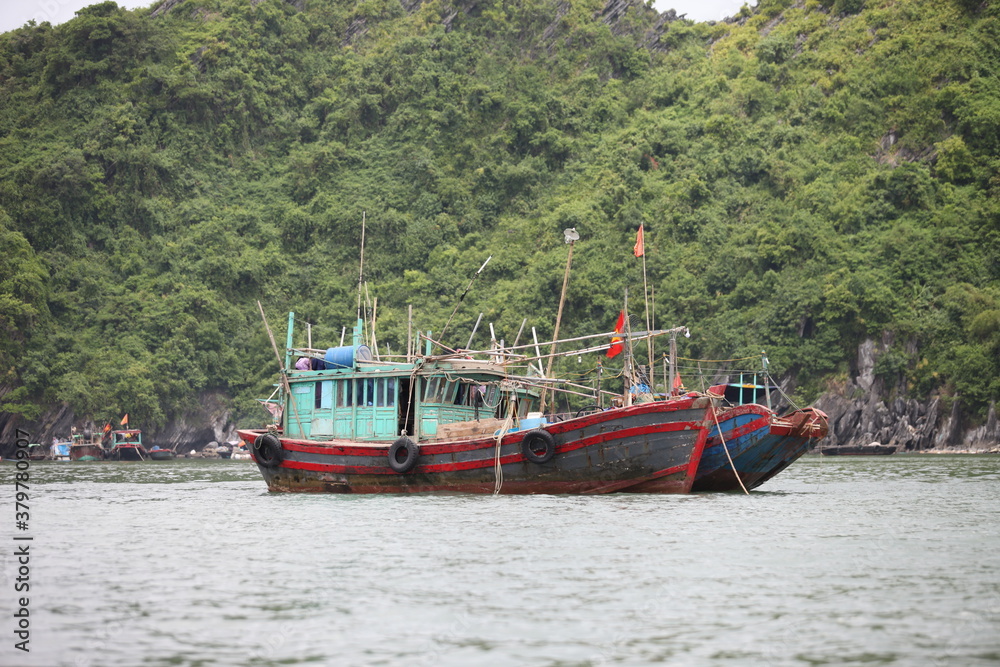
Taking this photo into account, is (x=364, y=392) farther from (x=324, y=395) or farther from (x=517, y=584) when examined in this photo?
(x=517, y=584)

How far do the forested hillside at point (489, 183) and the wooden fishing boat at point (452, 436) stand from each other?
3920cm

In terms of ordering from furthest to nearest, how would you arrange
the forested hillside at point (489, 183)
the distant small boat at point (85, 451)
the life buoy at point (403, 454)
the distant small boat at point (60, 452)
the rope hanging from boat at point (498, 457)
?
the distant small boat at point (60, 452) → the distant small boat at point (85, 451) → the forested hillside at point (489, 183) → the life buoy at point (403, 454) → the rope hanging from boat at point (498, 457)

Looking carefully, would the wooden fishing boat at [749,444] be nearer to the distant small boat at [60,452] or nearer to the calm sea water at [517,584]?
the calm sea water at [517,584]

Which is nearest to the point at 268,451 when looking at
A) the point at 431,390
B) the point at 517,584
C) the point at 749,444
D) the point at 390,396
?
the point at 390,396

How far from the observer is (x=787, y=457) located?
1105 inches

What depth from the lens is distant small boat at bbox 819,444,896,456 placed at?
61.8 metres

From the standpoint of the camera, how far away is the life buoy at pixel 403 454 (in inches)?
1019

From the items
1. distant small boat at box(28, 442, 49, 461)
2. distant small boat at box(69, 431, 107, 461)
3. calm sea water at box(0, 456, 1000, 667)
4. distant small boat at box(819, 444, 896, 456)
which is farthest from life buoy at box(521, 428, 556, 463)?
distant small boat at box(28, 442, 49, 461)

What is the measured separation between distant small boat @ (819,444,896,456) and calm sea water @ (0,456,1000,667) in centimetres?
3867

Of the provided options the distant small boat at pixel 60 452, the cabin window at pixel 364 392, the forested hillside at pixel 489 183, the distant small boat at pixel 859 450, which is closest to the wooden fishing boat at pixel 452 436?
the cabin window at pixel 364 392

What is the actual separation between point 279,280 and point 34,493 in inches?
2244

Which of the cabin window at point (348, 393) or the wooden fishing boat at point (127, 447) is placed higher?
the cabin window at point (348, 393)

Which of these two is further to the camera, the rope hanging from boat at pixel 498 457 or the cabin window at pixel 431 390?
the cabin window at pixel 431 390

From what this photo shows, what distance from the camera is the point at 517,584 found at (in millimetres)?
14008
